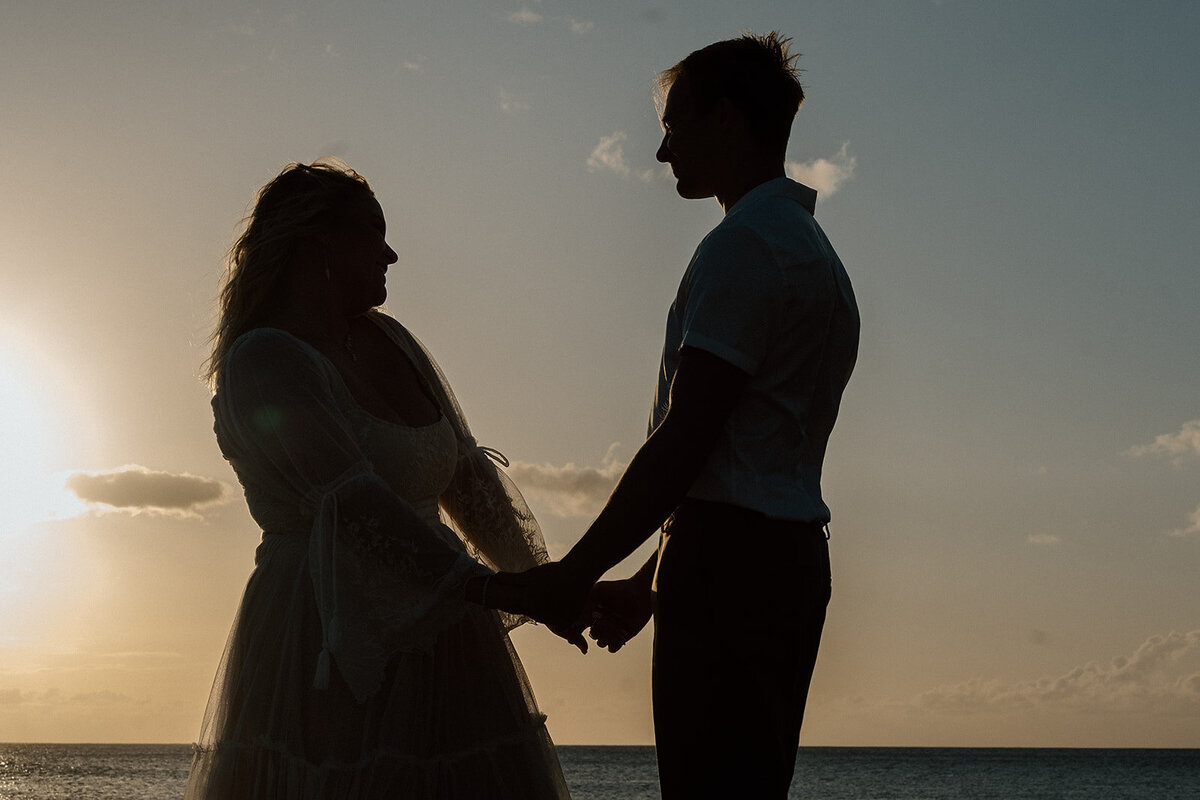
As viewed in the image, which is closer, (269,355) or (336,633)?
(336,633)

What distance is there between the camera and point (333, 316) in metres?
3.52

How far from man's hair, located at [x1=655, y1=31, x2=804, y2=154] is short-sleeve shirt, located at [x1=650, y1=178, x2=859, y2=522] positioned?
0.92ft

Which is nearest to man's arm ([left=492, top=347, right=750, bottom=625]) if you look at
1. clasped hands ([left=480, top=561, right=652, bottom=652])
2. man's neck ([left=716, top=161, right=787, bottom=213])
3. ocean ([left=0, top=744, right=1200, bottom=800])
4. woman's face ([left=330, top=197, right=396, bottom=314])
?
clasped hands ([left=480, top=561, right=652, bottom=652])

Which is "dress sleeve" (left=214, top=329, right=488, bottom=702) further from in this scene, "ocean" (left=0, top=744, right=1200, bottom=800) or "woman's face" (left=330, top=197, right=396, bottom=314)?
"ocean" (left=0, top=744, right=1200, bottom=800)

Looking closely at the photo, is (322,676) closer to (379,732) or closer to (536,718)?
(379,732)

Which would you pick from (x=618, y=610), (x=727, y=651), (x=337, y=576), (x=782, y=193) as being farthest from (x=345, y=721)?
(x=782, y=193)

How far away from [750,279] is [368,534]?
125 centimetres

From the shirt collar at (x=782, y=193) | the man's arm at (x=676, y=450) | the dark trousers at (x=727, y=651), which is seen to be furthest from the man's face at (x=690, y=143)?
the dark trousers at (x=727, y=651)

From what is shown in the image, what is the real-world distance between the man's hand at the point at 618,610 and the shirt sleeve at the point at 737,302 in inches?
45.3

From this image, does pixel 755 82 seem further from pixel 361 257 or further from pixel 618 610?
pixel 618 610

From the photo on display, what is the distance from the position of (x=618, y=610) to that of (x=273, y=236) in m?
1.44

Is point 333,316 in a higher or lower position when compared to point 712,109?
lower

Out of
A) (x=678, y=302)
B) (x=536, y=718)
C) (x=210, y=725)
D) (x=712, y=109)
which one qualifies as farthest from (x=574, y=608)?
(x=712, y=109)

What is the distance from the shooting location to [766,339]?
2639 millimetres
